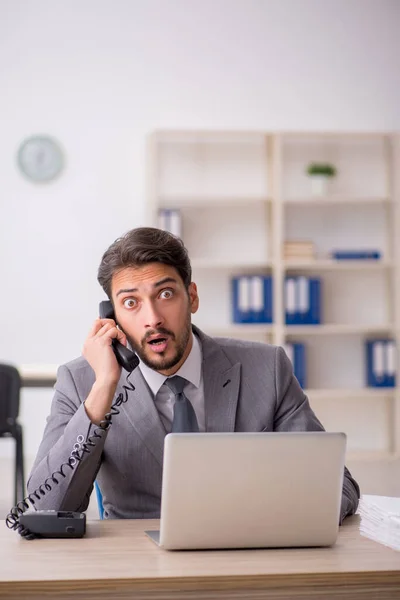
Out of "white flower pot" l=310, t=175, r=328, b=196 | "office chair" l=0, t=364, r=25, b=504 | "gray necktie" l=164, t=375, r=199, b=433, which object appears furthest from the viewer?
"white flower pot" l=310, t=175, r=328, b=196

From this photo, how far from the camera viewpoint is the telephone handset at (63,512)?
1.65 m

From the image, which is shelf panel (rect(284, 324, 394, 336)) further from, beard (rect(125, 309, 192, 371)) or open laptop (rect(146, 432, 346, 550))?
open laptop (rect(146, 432, 346, 550))

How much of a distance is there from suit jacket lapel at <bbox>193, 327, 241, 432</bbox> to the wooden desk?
2.00 ft

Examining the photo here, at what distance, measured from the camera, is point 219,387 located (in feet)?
7.16

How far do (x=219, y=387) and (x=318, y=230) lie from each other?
187 inches

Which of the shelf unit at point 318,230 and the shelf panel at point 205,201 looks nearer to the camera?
the shelf panel at point 205,201

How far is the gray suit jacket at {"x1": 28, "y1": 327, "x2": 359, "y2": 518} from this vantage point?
1914mm

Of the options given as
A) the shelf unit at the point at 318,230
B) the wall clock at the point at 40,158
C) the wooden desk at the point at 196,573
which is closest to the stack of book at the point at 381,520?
the wooden desk at the point at 196,573

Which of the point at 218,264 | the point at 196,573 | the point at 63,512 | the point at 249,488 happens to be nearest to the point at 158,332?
the point at 63,512

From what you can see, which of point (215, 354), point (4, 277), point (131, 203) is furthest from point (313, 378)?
→ point (215, 354)

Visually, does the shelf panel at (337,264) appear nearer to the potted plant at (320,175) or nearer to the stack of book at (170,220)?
the potted plant at (320,175)

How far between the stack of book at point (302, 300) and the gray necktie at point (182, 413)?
4.37 meters

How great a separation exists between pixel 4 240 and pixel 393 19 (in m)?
3.29

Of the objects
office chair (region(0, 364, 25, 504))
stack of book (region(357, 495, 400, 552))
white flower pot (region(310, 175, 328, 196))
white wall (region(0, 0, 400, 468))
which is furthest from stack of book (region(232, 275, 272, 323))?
stack of book (region(357, 495, 400, 552))
